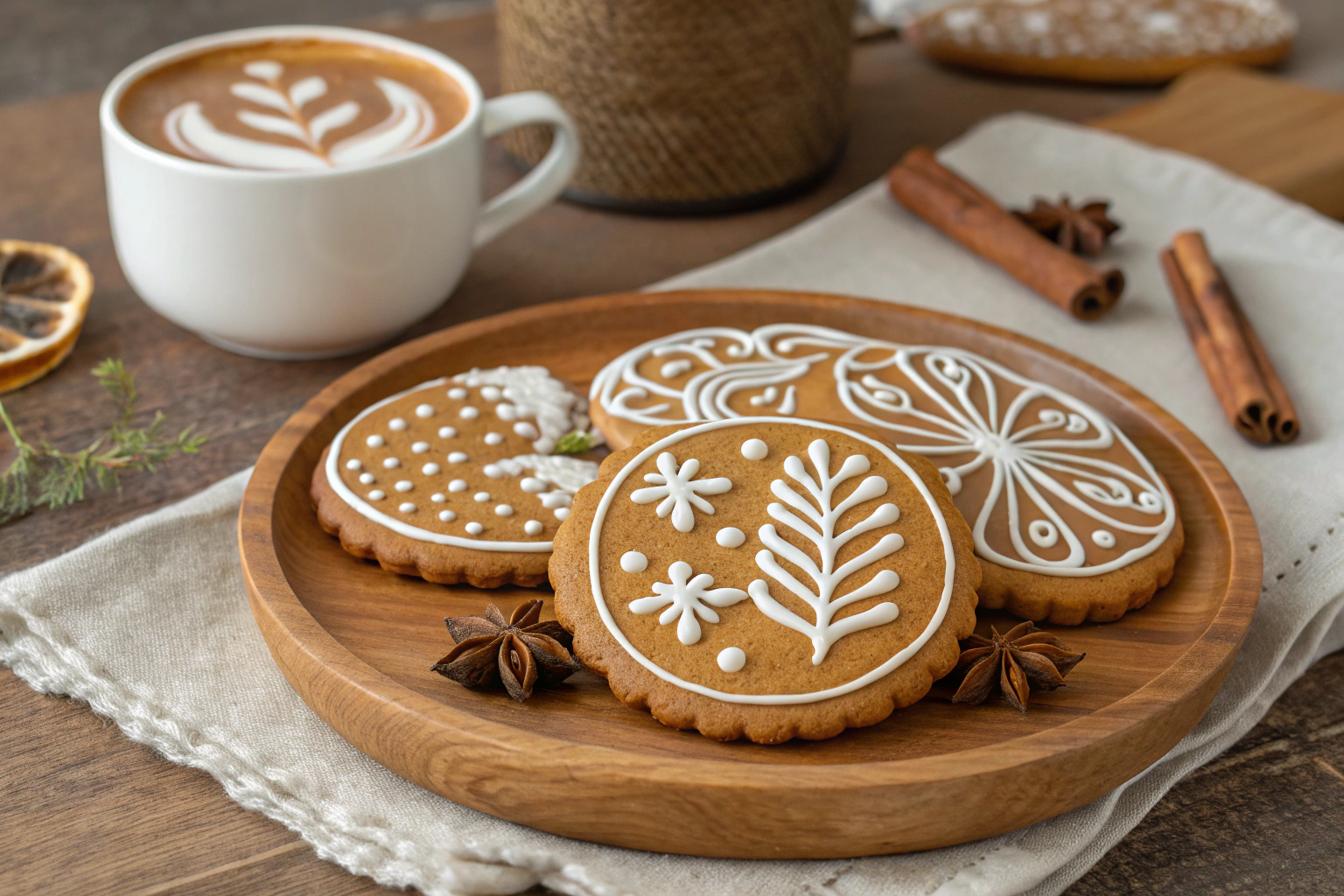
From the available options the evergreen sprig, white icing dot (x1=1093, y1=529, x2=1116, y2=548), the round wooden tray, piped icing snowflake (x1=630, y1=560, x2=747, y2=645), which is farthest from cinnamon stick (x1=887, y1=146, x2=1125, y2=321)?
the evergreen sprig

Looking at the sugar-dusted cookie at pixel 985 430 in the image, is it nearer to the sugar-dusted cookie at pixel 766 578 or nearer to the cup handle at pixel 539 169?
the sugar-dusted cookie at pixel 766 578

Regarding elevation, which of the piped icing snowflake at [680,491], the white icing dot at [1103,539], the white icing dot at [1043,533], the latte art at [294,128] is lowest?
the white icing dot at [1103,539]

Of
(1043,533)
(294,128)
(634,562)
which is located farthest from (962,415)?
(294,128)

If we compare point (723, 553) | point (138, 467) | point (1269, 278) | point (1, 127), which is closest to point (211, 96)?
point (138, 467)

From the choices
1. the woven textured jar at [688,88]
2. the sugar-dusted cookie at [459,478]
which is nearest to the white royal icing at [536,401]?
the sugar-dusted cookie at [459,478]

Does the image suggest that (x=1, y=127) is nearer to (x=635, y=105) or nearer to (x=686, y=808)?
(x=635, y=105)
